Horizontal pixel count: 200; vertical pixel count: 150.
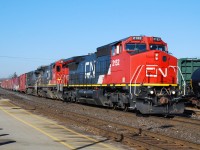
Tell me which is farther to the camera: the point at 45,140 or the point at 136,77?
the point at 136,77

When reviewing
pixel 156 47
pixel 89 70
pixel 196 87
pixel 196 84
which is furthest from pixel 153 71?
Answer: pixel 89 70

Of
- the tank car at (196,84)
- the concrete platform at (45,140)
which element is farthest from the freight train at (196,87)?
the concrete platform at (45,140)

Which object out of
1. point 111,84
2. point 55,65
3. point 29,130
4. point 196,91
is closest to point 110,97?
point 111,84

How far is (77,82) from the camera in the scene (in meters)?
28.6

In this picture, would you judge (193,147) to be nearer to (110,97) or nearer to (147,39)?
(147,39)

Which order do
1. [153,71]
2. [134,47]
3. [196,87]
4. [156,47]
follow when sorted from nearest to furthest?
[153,71]
[134,47]
[156,47]
[196,87]

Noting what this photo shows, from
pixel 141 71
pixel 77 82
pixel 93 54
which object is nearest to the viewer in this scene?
pixel 141 71

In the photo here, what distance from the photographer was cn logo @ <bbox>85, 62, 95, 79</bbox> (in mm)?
24625

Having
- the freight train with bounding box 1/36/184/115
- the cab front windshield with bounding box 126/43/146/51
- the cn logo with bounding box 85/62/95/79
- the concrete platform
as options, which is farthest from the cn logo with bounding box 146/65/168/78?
the cn logo with bounding box 85/62/95/79

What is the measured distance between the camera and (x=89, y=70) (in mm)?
25609

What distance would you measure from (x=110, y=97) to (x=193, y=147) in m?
11.7

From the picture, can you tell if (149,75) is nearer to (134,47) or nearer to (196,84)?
(134,47)

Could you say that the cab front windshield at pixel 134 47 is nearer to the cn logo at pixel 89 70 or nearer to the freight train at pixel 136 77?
the freight train at pixel 136 77

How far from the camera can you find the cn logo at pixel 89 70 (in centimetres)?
2462
